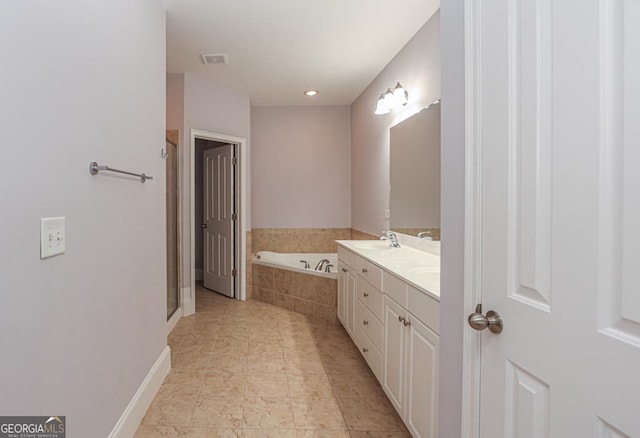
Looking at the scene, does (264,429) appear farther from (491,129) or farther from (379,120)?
(379,120)

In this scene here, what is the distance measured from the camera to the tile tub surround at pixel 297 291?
359 cm

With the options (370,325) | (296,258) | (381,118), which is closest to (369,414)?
(370,325)

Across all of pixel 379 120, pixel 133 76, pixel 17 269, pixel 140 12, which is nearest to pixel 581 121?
pixel 17 269

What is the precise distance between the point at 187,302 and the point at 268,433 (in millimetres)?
2241

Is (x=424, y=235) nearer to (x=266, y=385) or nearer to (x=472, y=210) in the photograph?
(x=266, y=385)

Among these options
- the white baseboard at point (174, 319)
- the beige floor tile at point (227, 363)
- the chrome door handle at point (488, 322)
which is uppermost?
the chrome door handle at point (488, 322)

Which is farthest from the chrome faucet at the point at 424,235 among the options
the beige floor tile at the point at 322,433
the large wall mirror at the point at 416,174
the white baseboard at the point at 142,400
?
the white baseboard at the point at 142,400

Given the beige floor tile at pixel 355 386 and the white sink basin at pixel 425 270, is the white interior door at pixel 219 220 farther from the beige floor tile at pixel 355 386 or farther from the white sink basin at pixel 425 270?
the white sink basin at pixel 425 270

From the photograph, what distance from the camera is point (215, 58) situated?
323 cm

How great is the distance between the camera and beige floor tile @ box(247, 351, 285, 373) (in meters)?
2.51

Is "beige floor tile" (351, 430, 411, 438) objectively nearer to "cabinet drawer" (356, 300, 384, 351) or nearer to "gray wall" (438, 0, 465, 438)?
"cabinet drawer" (356, 300, 384, 351)

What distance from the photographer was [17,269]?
962mm

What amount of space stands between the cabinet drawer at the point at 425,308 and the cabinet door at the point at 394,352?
14 centimetres

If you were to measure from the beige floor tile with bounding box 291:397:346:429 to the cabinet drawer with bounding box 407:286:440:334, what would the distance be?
803 mm
